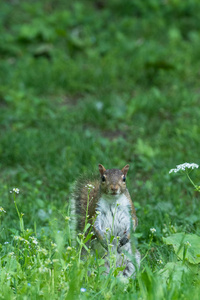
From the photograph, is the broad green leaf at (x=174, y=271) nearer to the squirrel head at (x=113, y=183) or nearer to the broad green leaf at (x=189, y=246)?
the broad green leaf at (x=189, y=246)

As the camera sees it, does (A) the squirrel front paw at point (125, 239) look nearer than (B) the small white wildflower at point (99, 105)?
Yes

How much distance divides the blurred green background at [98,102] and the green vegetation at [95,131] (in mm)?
16

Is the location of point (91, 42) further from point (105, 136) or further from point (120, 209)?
point (120, 209)

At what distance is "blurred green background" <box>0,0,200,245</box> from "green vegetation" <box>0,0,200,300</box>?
0.02 metres

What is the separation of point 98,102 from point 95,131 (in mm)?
606

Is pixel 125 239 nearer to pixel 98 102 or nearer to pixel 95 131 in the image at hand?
pixel 95 131

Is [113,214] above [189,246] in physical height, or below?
above

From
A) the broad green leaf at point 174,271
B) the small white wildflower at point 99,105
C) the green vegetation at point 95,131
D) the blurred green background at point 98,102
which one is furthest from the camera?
the small white wildflower at point 99,105

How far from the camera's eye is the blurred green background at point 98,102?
15.9ft

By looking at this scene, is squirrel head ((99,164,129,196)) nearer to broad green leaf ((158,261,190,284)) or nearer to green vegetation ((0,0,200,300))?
green vegetation ((0,0,200,300))

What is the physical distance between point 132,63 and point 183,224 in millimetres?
3953

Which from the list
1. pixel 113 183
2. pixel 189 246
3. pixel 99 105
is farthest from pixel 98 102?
pixel 189 246

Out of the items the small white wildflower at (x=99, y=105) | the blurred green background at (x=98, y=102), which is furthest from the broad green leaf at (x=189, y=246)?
the small white wildflower at (x=99, y=105)

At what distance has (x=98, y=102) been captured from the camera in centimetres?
681
